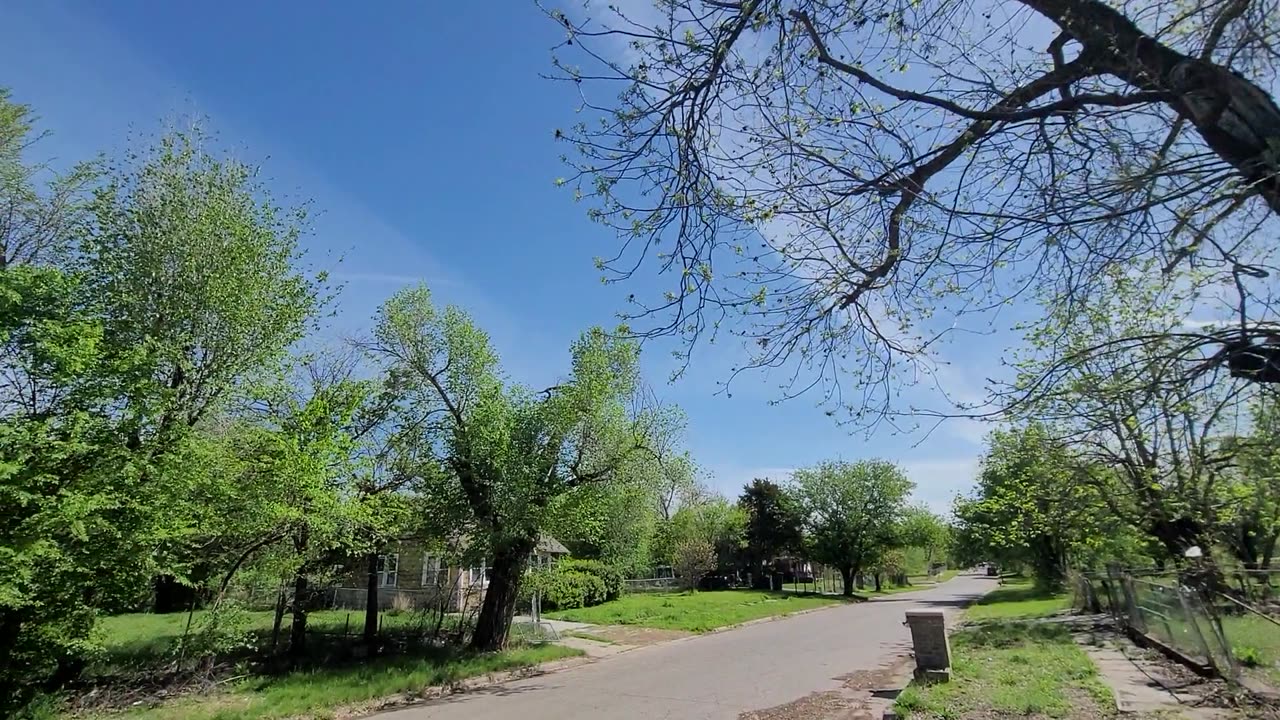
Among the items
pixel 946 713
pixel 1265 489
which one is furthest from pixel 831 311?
pixel 1265 489

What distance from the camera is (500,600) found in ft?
60.1

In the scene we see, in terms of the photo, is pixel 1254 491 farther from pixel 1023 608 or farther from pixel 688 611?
pixel 688 611

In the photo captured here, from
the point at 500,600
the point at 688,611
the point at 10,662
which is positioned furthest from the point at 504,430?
the point at 688,611

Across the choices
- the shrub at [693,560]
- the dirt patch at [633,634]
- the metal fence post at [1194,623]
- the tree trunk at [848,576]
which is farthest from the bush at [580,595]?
the tree trunk at [848,576]

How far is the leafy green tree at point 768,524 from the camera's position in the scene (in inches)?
2128

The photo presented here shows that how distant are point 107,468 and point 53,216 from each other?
7314mm

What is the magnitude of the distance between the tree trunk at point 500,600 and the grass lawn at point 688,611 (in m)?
9.26

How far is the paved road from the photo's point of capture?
35.7 ft

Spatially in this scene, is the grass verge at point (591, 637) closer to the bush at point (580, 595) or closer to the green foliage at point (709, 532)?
the bush at point (580, 595)

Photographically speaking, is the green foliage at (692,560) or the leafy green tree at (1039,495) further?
the green foliage at (692,560)

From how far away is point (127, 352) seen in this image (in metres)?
10.0

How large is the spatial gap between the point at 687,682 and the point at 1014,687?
593 centimetres

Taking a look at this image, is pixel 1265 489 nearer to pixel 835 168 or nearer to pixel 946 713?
pixel 946 713

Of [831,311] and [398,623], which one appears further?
[398,623]
